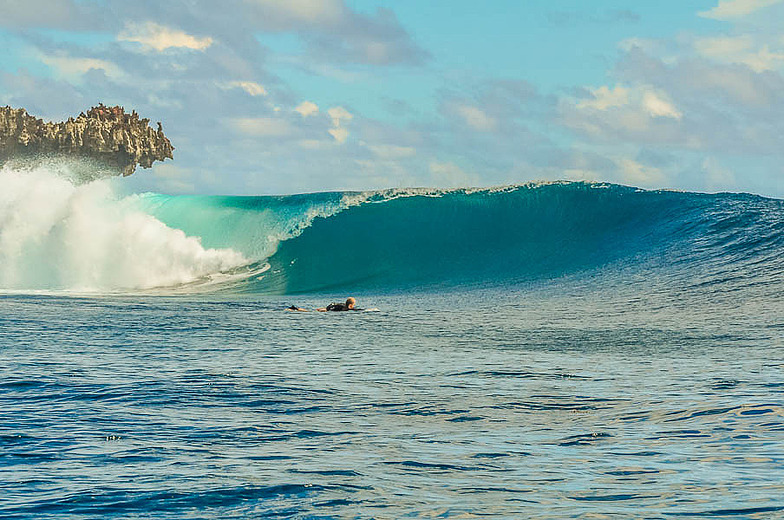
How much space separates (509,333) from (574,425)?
21.9 feet

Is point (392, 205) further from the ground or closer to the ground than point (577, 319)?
further from the ground

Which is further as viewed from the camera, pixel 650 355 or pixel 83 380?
pixel 650 355

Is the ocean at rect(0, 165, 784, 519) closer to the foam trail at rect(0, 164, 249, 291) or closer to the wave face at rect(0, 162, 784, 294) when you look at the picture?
the wave face at rect(0, 162, 784, 294)

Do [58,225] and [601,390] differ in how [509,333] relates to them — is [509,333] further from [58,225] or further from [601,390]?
[58,225]

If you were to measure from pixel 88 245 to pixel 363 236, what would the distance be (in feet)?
27.3

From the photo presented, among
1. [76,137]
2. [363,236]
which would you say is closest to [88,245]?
[363,236]

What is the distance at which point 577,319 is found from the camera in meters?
15.4

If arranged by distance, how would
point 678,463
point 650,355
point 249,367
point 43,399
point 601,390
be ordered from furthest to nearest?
point 650,355
point 249,367
point 601,390
point 43,399
point 678,463

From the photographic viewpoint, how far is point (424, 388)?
8312 millimetres

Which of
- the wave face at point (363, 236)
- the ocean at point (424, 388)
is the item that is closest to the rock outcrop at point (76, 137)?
the wave face at point (363, 236)

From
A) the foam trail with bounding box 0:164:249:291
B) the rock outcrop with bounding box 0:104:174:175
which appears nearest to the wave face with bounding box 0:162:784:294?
the foam trail with bounding box 0:164:249:291

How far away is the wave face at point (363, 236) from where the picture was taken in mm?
25141

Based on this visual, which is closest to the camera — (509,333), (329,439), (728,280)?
(329,439)

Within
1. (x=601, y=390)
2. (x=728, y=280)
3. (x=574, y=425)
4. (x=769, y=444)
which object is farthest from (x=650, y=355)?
(x=728, y=280)
